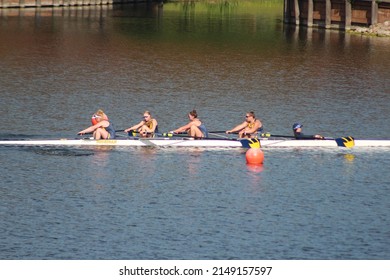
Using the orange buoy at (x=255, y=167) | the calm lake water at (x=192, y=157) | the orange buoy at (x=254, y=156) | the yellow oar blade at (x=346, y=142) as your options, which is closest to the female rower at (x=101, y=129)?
the calm lake water at (x=192, y=157)

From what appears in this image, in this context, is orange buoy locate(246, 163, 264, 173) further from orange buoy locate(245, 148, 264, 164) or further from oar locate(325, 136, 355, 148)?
oar locate(325, 136, 355, 148)

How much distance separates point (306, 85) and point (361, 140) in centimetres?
2043

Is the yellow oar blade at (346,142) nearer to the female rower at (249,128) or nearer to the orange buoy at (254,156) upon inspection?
the female rower at (249,128)

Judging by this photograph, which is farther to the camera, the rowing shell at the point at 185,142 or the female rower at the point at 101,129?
the rowing shell at the point at 185,142

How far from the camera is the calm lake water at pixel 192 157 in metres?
33.7

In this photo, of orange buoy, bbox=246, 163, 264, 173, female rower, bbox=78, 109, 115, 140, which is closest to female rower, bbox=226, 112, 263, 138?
orange buoy, bbox=246, 163, 264, 173

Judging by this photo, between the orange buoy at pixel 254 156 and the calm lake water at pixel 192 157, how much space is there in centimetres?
44

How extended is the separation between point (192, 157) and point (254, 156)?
2.84m

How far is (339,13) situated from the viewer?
97688mm

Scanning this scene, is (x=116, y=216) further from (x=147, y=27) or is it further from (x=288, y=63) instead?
(x=147, y=27)

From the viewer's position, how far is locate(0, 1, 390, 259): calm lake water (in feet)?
110

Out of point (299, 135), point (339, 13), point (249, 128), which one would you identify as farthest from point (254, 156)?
point (339, 13)

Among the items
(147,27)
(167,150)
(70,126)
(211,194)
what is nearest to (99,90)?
(70,126)
